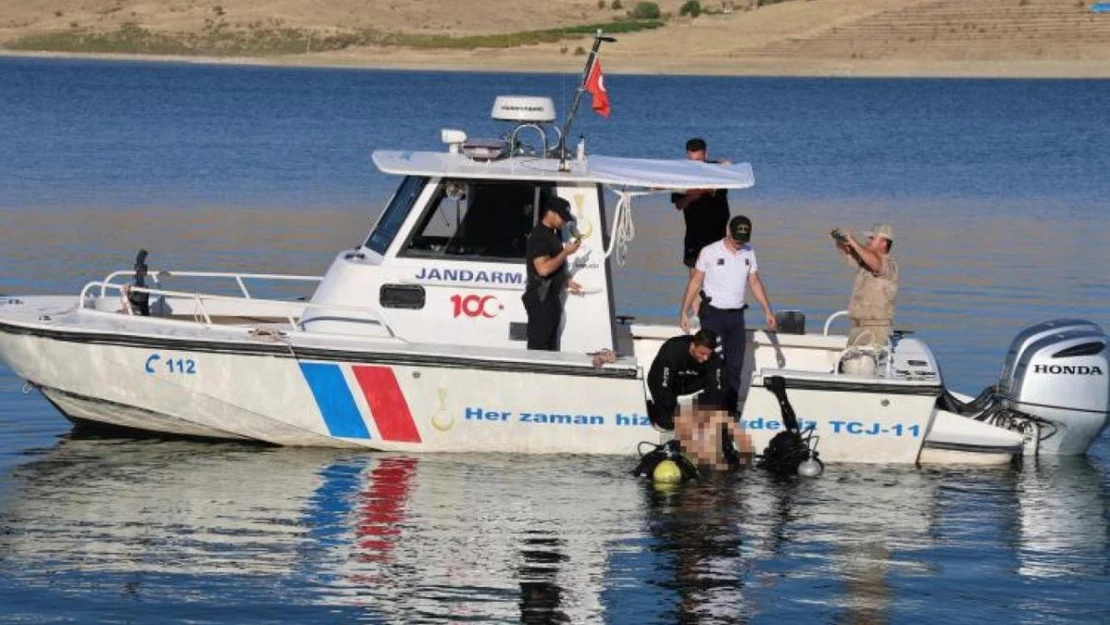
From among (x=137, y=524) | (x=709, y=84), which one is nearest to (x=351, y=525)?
(x=137, y=524)

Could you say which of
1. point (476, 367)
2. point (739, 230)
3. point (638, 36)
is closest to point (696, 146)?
point (739, 230)

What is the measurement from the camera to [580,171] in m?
16.2

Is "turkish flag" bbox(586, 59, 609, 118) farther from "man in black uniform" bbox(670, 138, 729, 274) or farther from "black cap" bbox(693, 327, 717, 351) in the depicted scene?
"black cap" bbox(693, 327, 717, 351)

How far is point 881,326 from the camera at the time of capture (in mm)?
16266

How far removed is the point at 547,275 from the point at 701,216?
1.89 m

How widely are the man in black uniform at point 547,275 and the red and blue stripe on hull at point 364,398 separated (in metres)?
1.05

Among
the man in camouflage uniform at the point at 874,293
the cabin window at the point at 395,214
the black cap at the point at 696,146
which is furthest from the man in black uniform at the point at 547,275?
the man in camouflage uniform at the point at 874,293

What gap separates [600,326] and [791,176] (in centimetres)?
2977

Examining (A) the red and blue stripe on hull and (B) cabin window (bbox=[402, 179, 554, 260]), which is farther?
(B) cabin window (bbox=[402, 179, 554, 260])

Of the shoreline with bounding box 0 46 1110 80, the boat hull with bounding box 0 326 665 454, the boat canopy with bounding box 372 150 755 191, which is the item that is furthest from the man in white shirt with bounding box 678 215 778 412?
the shoreline with bounding box 0 46 1110 80

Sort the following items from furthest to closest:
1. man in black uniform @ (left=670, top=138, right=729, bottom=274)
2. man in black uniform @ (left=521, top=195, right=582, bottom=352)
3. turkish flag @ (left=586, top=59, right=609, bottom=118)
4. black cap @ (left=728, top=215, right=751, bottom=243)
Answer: man in black uniform @ (left=670, top=138, right=729, bottom=274), turkish flag @ (left=586, top=59, right=609, bottom=118), black cap @ (left=728, top=215, right=751, bottom=243), man in black uniform @ (left=521, top=195, right=582, bottom=352)

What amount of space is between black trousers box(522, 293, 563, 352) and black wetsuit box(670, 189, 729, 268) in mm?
1634

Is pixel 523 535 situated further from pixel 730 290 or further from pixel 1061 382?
pixel 1061 382

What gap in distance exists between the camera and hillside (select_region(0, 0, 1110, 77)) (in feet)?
386
